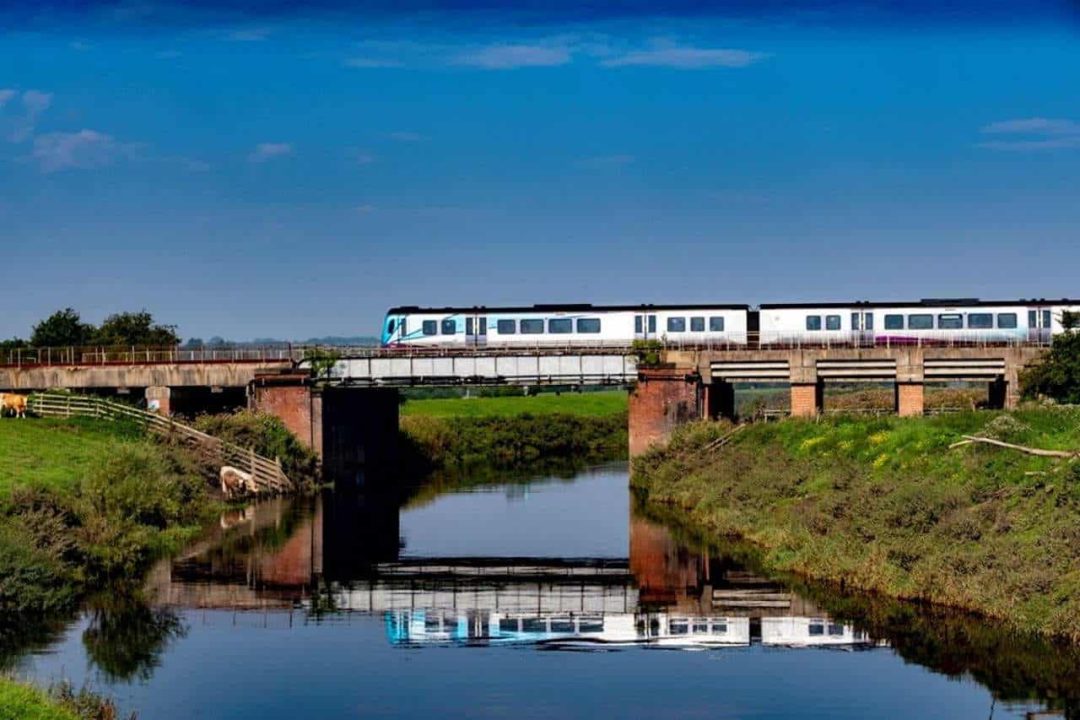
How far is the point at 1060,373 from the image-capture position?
7006cm

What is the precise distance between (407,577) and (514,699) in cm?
1753

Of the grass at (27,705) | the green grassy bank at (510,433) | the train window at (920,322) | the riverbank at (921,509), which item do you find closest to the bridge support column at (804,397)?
the train window at (920,322)

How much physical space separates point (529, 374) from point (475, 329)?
392 inches

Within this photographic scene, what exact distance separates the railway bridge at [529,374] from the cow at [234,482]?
29.5ft

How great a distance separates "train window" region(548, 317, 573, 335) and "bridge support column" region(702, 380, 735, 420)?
27.6 feet

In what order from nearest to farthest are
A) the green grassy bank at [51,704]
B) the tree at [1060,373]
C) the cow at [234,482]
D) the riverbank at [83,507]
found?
the green grassy bank at [51,704], the riverbank at [83,507], the cow at [234,482], the tree at [1060,373]

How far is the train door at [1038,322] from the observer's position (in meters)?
86.6

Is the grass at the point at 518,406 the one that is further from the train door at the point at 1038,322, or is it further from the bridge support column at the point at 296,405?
the train door at the point at 1038,322

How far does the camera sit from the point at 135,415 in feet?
243

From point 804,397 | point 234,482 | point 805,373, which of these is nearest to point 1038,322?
point 805,373

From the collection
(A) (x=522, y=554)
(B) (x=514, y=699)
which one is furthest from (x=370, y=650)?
(A) (x=522, y=554)

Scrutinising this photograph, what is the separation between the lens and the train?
86750mm

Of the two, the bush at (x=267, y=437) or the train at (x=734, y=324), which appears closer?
the bush at (x=267, y=437)

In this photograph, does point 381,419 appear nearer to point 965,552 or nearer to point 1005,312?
point 1005,312
